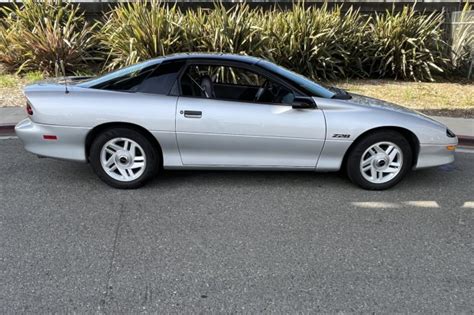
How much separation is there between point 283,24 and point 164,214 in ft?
24.6

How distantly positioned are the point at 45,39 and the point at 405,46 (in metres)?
8.51

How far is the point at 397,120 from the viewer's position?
457cm

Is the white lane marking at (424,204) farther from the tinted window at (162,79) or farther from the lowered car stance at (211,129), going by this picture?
the tinted window at (162,79)

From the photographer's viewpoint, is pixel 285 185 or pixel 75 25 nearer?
pixel 285 185

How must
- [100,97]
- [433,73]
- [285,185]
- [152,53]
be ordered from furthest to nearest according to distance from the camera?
[433,73], [152,53], [285,185], [100,97]

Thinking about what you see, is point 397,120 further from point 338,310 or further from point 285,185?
point 338,310

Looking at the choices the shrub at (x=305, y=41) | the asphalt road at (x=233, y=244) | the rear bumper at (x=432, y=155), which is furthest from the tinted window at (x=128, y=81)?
the shrub at (x=305, y=41)

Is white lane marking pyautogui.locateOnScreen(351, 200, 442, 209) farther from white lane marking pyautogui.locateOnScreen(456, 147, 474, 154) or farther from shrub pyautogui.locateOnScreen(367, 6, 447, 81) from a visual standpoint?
shrub pyautogui.locateOnScreen(367, 6, 447, 81)

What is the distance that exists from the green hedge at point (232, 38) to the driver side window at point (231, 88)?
463cm

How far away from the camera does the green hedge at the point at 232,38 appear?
9.86m

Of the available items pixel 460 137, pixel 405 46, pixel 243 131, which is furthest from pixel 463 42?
pixel 243 131

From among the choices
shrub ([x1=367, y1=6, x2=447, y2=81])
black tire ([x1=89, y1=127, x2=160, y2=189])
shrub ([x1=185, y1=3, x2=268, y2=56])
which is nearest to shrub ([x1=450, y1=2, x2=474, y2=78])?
shrub ([x1=367, y1=6, x2=447, y2=81])

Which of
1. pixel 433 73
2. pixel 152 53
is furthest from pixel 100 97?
pixel 433 73

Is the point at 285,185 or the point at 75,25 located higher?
the point at 75,25
